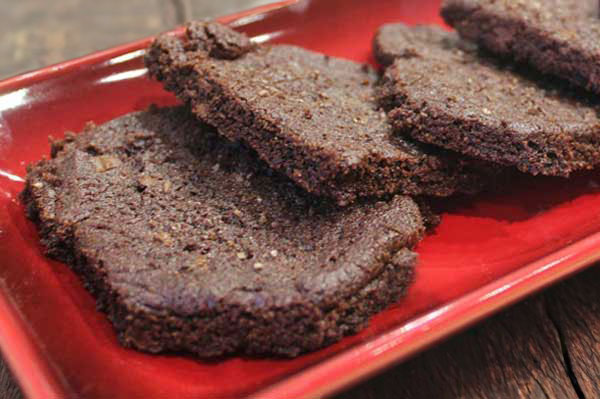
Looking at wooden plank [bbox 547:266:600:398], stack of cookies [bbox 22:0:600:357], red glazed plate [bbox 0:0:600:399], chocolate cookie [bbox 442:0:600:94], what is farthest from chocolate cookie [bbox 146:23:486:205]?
chocolate cookie [bbox 442:0:600:94]

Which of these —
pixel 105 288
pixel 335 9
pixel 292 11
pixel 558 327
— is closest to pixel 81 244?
pixel 105 288

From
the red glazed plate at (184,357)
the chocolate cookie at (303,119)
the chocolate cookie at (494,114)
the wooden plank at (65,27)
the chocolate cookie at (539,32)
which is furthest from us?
the wooden plank at (65,27)

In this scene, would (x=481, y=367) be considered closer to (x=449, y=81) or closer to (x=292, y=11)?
(x=449, y=81)

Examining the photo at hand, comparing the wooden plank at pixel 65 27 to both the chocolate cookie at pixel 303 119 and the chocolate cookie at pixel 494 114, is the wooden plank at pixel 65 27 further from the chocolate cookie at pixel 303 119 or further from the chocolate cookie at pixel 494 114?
the chocolate cookie at pixel 494 114

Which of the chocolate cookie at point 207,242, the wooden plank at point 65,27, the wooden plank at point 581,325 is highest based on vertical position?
the chocolate cookie at point 207,242

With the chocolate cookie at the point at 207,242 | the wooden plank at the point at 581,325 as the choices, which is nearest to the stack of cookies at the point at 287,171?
the chocolate cookie at the point at 207,242

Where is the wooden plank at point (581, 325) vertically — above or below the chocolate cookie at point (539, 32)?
below

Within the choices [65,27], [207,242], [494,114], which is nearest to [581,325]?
[494,114]

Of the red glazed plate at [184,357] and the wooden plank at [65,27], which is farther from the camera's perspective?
the wooden plank at [65,27]

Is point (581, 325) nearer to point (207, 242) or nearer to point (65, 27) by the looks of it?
point (207, 242)
